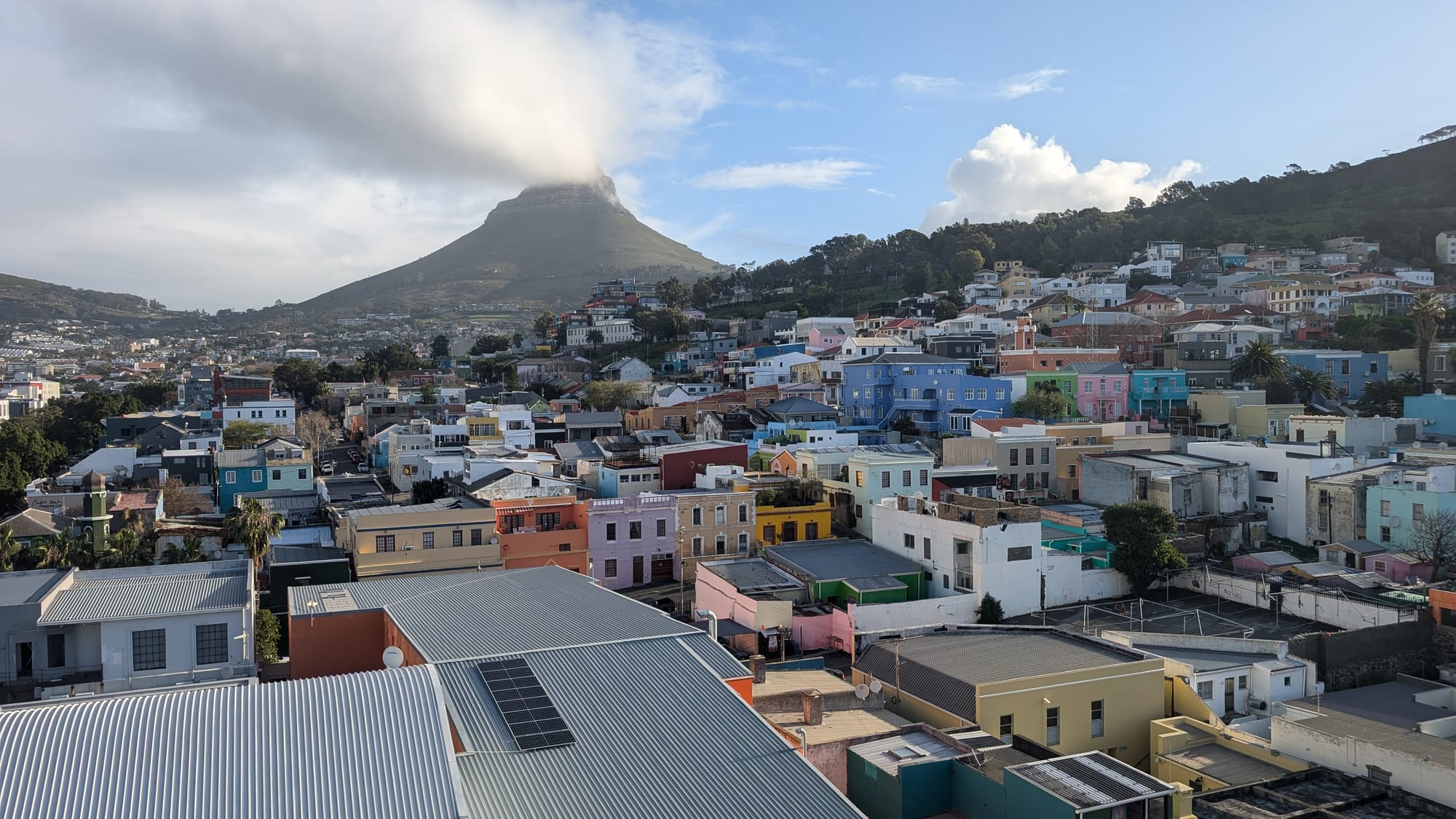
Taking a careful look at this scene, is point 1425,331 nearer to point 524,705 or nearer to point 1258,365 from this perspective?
point 1258,365

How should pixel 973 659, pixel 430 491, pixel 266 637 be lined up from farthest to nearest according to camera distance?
1. pixel 430 491
2. pixel 266 637
3. pixel 973 659

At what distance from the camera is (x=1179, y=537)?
34812 millimetres

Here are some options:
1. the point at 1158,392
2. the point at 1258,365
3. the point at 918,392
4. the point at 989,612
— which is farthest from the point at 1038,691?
the point at 1258,365

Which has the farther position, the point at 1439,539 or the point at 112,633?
the point at 1439,539

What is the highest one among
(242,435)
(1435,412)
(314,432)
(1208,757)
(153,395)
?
(153,395)

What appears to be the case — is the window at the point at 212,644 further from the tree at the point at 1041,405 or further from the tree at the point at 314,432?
the tree at the point at 314,432

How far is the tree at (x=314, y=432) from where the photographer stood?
227ft

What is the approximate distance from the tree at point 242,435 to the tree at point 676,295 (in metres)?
54.2

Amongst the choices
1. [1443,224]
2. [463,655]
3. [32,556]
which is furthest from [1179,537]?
[1443,224]

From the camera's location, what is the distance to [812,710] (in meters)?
19.9

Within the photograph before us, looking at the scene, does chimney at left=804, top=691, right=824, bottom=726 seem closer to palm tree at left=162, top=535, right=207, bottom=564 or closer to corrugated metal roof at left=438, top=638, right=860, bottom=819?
corrugated metal roof at left=438, top=638, right=860, bottom=819

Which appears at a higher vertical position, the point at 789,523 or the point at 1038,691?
the point at 789,523

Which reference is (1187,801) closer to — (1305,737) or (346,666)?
(1305,737)

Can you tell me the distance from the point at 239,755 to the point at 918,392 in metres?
48.8
